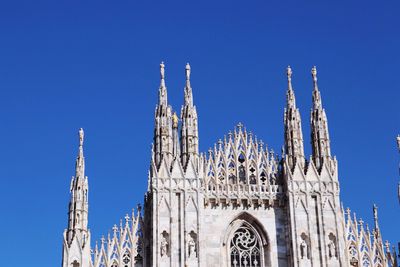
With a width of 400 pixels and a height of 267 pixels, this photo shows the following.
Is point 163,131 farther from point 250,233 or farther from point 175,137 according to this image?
point 250,233

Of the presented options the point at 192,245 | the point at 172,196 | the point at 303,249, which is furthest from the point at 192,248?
the point at 303,249

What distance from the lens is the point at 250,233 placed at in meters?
35.1

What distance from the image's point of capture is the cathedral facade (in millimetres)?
33844

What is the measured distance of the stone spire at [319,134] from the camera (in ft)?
119

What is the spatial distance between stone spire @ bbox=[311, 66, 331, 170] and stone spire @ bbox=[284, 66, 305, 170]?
646 millimetres

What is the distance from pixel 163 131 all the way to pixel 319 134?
725 centimetres

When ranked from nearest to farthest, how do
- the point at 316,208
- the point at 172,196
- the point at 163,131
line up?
the point at 172,196 < the point at 316,208 < the point at 163,131

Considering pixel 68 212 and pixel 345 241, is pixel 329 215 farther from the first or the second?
pixel 68 212

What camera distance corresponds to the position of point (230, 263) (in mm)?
34250

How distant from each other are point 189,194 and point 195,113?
424 centimetres

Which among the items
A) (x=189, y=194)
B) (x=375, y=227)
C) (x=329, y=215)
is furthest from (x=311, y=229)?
(x=189, y=194)

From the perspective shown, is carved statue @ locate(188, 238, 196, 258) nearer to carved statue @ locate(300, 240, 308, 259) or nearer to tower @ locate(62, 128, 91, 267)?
tower @ locate(62, 128, 91, 267)

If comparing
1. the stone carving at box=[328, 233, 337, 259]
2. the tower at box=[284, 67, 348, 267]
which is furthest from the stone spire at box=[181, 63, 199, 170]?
the stone carving at box=[328, 233, 337, 259]

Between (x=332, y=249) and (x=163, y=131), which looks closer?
(x=332, y=249)
